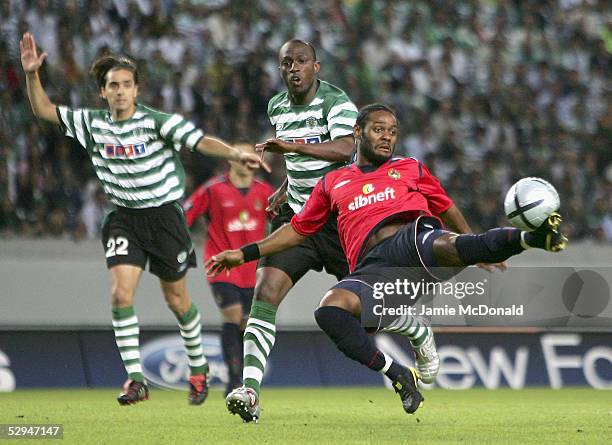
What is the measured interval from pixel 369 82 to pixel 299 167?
6392 mm

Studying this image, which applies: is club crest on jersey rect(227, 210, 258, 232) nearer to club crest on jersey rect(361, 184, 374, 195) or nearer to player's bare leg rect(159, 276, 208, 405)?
player's bare leg rect(159, 276, 208, 405)

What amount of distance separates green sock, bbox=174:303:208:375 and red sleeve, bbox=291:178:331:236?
210 cm

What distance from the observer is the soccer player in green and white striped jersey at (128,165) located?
8.33 meters

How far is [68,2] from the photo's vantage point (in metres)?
13.5

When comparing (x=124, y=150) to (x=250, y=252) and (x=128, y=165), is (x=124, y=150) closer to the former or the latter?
(x=128, y=165)

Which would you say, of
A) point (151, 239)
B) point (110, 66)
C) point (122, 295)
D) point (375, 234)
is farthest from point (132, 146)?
point (375, 234)

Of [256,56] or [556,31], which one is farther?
[556,31]

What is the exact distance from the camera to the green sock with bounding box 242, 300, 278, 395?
23.5 ft

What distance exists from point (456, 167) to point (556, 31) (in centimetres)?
262

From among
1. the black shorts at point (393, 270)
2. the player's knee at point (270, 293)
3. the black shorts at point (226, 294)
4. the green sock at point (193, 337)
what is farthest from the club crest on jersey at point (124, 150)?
the black shorts at point (226, 294)

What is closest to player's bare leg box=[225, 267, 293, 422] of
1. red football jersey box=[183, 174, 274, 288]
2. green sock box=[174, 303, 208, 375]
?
green sock box=[174, 303, 208, 375]

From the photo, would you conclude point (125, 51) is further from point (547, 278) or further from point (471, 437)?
point (471, 437)

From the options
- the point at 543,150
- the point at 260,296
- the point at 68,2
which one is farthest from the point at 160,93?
the point at 260,296

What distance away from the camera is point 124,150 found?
8.36 metres
